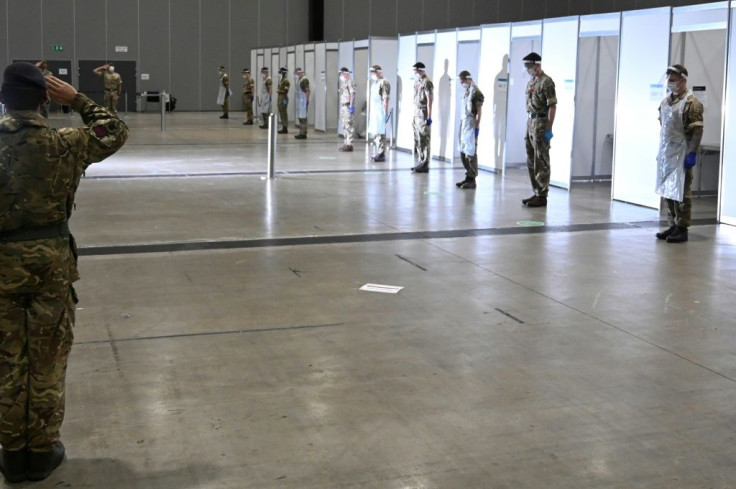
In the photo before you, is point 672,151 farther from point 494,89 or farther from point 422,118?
point 422,118

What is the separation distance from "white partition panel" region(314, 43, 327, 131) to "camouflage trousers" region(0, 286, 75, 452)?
21649 millimetres

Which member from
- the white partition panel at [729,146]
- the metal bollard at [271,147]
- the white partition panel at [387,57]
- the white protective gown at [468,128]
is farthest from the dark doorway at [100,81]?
the white partition panel at [729,146]

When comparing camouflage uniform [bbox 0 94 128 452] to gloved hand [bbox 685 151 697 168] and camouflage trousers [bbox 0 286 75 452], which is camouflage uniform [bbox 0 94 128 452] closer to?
camouflage trousers [bbox 0 286 75 452]

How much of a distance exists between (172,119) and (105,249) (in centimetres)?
2302

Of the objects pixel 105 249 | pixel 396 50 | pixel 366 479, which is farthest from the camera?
pixel 396 50

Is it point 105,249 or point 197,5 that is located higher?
point 197,5

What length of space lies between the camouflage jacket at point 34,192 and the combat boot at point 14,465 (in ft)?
2.25

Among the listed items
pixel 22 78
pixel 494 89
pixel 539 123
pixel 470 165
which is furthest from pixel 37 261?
pixel 494 89

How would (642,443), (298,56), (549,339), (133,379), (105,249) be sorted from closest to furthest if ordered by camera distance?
(642,443), (133,379), (549,339), (105,249), (298,56)

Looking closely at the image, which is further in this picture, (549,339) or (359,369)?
(549,339)

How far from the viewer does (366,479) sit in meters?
3.84

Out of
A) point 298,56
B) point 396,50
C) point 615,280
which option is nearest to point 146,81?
point 298,56

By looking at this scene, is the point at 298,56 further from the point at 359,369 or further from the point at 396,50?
the point at 359,369

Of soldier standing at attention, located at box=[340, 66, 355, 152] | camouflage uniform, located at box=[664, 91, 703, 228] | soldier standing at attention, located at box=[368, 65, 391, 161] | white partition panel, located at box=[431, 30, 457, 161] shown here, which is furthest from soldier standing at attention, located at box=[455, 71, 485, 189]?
soldier standing at attention, located at box=[340, 66, 355, 152]
